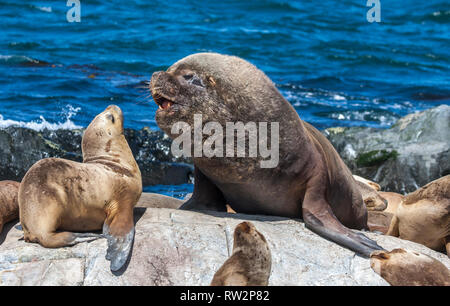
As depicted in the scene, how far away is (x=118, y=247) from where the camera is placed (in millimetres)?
4617

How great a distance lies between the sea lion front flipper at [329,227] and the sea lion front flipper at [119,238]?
150 centimetres

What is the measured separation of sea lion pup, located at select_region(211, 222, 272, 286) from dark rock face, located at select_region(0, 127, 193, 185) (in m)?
6.14

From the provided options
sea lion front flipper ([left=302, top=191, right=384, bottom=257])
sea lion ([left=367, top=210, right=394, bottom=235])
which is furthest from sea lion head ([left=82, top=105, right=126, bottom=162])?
sea lion ([left=367, top=210, right=394, bottom=235])

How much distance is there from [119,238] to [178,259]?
469 millimetres

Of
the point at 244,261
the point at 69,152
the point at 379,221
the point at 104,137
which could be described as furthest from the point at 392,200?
the point at 69,152

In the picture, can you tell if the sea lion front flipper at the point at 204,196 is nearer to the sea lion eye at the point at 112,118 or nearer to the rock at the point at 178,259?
the rock at the point at 178,259

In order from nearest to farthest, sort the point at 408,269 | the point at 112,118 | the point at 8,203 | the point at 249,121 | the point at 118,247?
the point at 118,247, the point at 408,269, the point at 8,203, the point at 249,121, the point at 112,118

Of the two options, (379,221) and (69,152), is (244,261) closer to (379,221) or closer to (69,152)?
(379,221)

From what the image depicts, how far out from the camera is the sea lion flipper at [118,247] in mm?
4469

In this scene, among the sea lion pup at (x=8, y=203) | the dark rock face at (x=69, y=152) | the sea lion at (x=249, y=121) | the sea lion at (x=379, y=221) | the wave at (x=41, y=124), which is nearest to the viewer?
the sea lion pup at (x=8, y=203)

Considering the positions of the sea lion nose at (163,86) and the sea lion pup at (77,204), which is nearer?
the sea lion pup at (77,204)

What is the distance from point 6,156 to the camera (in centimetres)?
972

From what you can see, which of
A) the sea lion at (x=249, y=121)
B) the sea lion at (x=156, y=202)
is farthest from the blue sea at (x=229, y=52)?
the sea lion at (x=249, y=121)
